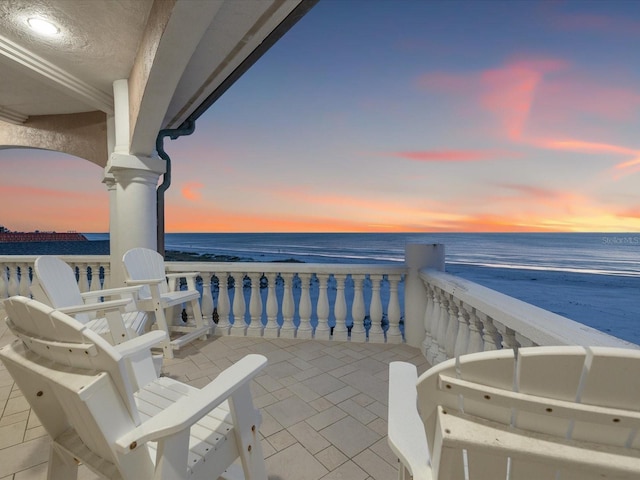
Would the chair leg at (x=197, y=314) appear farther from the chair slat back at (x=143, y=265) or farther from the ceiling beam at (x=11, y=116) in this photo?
the ceiling beam at (x=11, y=116)

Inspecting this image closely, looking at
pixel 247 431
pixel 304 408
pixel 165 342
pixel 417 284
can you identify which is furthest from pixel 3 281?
pixel 417 284

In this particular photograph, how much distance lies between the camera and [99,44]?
7.75 feet

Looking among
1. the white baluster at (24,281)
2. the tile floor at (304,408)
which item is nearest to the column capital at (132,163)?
the tile floor at (304,408)

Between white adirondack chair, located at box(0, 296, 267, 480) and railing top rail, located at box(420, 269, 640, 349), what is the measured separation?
991 millimetres

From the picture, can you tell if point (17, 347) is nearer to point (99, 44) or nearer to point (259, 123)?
point (99, 44)

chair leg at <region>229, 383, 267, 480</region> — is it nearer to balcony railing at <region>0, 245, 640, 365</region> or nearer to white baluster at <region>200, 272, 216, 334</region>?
balcony railing at <region>0, 245, 640, 365</region>

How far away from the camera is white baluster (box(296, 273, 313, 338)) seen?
120 inches

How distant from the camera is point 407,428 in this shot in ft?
2.12

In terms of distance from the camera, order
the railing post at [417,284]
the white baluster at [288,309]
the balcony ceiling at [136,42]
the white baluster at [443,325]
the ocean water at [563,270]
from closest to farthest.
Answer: the balcony ceiling at [136,42] < the white baluster at [443,325] < the railing post at [417,284] < the white baluster at [288,309] < the ocean water at [563,270]

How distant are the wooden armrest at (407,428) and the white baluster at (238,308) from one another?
260 centimetres

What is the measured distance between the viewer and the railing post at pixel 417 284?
105 inches

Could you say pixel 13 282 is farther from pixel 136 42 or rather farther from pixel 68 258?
pixel 136 42

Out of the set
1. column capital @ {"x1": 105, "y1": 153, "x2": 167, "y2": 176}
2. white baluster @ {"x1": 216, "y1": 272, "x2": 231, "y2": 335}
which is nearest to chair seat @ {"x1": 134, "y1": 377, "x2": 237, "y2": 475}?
white baluster @ {"x1": 216, "y1": 272, "x2": 231, "y2": 335}

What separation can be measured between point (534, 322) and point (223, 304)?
2.93m
